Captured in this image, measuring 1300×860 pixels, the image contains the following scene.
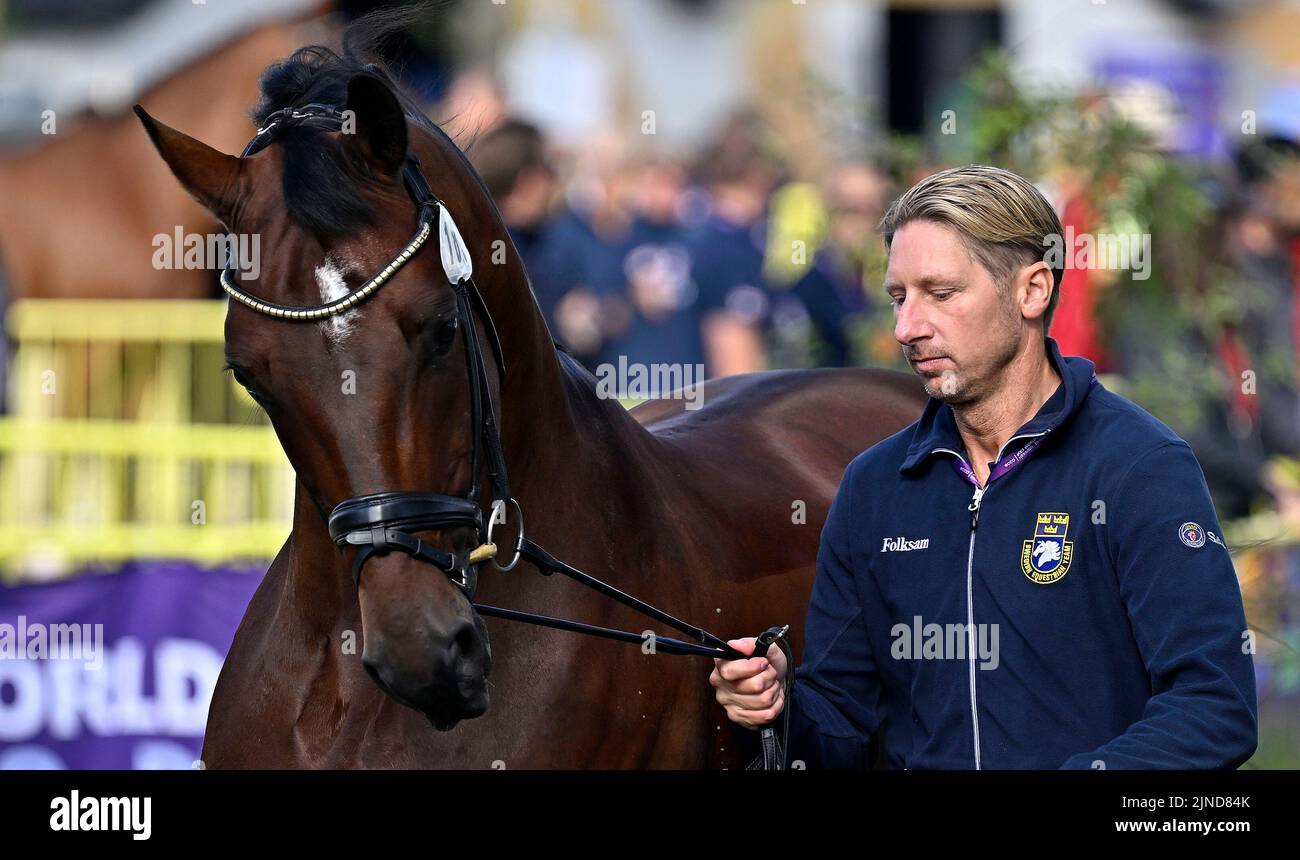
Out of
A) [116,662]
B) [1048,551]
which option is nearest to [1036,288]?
[1048,551]

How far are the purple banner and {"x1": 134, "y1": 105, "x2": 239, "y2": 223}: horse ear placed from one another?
159 inches

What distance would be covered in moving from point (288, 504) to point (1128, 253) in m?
4.18

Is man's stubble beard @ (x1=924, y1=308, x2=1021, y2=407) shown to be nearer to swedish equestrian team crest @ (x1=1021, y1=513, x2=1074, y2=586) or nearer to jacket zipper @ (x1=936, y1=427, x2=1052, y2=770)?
jacket zipper @ (x1=936, y1=427, x2=1052, y2=770)

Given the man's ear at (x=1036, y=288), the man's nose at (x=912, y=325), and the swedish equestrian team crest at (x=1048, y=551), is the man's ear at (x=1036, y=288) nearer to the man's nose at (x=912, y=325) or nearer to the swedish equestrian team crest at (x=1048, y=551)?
the man's nose at (x=912, y=325)

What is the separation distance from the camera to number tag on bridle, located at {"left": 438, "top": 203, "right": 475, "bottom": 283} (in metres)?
3.20

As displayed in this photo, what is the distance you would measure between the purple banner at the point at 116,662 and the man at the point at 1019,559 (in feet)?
A: 14.4

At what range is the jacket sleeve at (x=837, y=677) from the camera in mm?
3242

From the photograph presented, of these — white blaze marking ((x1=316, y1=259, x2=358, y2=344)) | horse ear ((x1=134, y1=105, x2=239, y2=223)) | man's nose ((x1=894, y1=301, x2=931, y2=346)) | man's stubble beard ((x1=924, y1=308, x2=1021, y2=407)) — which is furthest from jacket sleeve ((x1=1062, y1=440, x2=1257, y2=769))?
horse ear ((x1=134, y1=105, x2=239, y2=223))

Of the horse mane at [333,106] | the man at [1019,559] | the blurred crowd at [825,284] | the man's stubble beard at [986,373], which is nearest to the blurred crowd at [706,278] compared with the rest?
the blurred crowd at [825,284]

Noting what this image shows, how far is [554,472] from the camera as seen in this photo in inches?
145

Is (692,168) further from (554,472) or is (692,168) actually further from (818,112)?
(554,472)

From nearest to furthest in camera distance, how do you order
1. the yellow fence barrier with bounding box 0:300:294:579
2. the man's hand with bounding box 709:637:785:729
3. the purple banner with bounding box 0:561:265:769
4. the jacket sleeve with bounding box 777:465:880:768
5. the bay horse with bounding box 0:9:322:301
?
1. the man's hand with bounding box 709:637:785:729
2. the jacket sleeve with bounding box 777:465:880:768
3. the purple banner with bounding box 0:561:265:769
4. the yellow fence barrier with bounding box 0:300:294:579
5. the bay horse with bounding box 0:9:322:301

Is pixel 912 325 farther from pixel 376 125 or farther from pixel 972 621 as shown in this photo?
pixel 376 125
